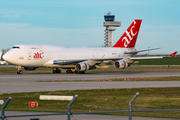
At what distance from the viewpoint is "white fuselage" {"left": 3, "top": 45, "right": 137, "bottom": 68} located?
47.0 m

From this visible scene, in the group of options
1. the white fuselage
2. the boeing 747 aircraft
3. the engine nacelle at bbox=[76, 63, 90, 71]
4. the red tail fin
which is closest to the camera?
the white fuselage

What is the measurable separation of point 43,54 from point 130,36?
19.9 metres

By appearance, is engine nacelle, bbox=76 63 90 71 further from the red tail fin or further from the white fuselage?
Answer: the red tail fin

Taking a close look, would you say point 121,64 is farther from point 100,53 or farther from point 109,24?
point 109,24

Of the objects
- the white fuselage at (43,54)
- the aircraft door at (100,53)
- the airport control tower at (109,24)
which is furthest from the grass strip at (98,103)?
the airport control tower at (109,24)

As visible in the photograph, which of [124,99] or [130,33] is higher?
[130,33]

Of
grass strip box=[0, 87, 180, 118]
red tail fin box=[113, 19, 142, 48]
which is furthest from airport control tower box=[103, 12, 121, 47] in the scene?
grass strip box=[0, 87, 180, 118]

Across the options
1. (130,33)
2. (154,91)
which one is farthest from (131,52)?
(154,91)

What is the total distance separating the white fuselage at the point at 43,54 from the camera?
47.0 meters

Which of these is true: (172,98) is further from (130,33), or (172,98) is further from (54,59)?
(130,33)

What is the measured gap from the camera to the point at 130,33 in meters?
60.7

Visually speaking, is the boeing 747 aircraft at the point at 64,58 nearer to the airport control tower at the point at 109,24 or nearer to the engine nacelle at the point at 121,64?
the engine nacelle at the point at 121,64

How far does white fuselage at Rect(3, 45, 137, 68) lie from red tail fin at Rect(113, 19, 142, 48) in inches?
232

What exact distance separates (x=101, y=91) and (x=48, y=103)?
23.0ft
